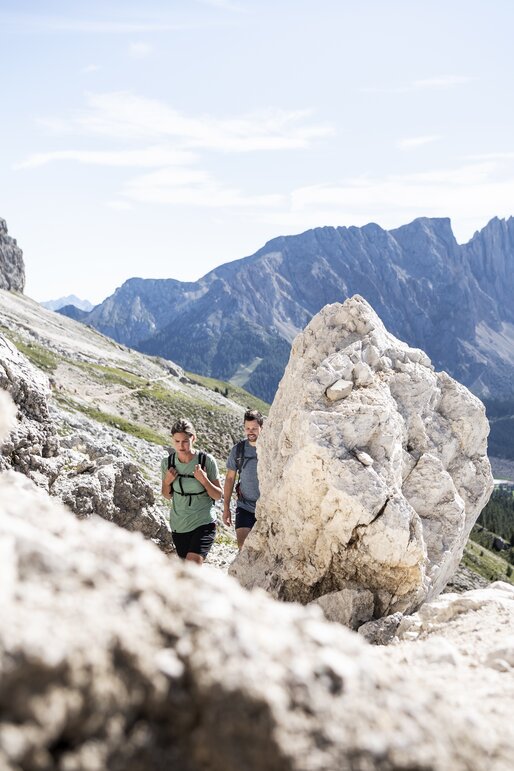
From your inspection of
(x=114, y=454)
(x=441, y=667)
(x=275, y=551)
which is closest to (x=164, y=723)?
(x=441, y=667)

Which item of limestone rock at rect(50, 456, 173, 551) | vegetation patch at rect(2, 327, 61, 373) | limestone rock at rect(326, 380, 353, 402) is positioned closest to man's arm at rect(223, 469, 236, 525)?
limestone rock at rect(326, 380, 353, 402)

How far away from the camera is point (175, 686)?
13.5ft

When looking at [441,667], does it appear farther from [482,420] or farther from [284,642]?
[482,420]

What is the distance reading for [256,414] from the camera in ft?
44.3

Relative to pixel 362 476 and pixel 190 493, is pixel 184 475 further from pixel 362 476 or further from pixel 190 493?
pixel 362 476

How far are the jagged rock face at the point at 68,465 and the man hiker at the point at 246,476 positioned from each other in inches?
192

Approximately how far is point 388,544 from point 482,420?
5.20 m

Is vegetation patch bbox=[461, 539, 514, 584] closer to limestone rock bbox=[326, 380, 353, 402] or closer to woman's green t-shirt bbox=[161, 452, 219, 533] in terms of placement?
limestone rock bbox=[326, 380, 353, 402]

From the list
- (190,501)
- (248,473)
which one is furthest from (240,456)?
(190,501)

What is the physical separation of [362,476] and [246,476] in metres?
3.26

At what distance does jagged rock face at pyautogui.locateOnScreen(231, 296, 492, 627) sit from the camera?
11.8 m

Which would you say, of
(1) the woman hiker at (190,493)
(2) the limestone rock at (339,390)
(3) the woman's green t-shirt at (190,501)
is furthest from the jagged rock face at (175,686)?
(2) the limestone rock at (339,390)

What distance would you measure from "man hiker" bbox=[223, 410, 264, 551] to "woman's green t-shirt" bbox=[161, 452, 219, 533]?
5.42 feet

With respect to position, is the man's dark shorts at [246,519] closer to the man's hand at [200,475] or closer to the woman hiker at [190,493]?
the woman hiker at [190,493]
